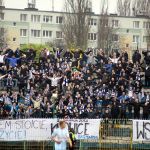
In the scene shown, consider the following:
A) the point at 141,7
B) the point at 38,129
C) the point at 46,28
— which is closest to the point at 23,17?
the point at 46,28

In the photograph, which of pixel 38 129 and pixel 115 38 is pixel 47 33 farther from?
pixel 38 129

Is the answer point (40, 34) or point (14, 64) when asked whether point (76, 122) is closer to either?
point (14, 64)

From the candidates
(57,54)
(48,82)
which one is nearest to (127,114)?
(48,82)

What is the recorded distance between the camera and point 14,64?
31969 millimetres

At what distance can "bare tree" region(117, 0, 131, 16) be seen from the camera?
277 ft

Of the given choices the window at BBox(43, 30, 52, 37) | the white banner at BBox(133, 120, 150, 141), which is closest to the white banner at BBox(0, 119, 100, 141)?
the white banner at BBox(133, 120, 150, 141)

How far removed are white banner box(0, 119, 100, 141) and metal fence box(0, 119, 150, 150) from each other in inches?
8.1

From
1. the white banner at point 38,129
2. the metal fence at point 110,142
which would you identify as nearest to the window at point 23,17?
the white banner at point 38,129

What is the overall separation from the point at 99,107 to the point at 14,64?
745 centimetres

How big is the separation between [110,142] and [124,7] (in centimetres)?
6746

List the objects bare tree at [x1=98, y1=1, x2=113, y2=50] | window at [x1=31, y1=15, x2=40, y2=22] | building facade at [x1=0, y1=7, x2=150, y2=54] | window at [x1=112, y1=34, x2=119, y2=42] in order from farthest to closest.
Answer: window at [x1=31, y1=15, x2=40, y2=22]
building facade at [x1=0, y1=7, x2=150, y2=54]
window at [x1=112, y1=34, x2=119, y2=42]
bare tree at [x1=98, y1=1, x2=113, y2=50]

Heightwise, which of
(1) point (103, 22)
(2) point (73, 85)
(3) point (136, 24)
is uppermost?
(3) point (136, 24)

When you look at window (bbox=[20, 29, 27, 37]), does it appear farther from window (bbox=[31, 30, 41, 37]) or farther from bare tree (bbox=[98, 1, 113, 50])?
bare tree (bbox=[98, 1, 113, 50])

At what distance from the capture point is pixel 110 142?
72.8 ft
